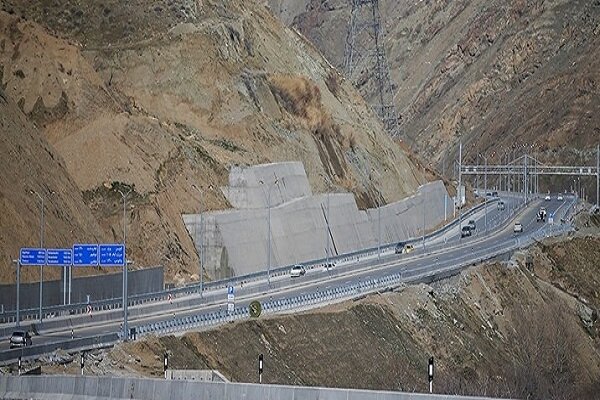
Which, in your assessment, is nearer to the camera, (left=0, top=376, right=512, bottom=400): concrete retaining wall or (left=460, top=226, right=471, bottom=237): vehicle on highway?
(left=0, top=376, right=512, bottom=400): concrete retaining wall

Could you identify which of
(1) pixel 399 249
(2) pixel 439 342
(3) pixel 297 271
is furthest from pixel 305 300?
(1) pixel 399 249

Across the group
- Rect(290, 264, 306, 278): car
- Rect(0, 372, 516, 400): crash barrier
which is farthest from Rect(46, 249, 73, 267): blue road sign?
Rect(0, 372, 516, 400): crash barrier

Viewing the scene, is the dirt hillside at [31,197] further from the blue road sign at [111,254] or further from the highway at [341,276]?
the blue road sign at [111,254]

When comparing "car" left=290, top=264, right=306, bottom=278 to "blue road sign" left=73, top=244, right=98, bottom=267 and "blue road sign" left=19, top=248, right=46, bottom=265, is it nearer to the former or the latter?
"blue road sign" left=73, top=244, right=98, bottom=267

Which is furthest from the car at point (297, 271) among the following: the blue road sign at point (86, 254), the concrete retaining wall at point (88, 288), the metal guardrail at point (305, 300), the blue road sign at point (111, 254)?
the blue road sign at point (111, 254)

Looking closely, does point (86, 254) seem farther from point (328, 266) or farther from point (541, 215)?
point (541, 215)

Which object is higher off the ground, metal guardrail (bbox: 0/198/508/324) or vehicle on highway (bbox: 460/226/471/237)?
vehicle on highway (bbox: 460/226/471/237)
